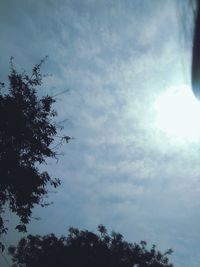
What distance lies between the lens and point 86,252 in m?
36.9

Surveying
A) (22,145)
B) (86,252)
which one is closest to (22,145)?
(22,145)

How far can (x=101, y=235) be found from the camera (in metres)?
38.4

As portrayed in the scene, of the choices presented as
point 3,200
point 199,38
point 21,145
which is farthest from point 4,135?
point 199,38

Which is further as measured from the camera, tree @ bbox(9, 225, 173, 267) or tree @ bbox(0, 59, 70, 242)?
tree @ bbox(9, 225, 173, 267)

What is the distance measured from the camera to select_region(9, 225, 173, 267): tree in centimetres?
3647

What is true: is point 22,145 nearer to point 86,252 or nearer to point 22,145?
point 22,145

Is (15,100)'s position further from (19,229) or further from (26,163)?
(19,229)

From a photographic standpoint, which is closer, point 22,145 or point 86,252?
point 22,145

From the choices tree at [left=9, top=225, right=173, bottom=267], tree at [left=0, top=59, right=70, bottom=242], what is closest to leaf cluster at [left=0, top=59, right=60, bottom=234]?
tree at [left=0, top=59, right=70, bottom=242]

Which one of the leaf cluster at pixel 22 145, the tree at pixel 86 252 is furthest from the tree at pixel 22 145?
the tree at pixel 86 252

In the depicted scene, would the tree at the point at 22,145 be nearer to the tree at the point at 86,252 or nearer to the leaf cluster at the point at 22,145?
the leaf cluster at the point at 22,145

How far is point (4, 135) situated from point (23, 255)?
33270 millimetres

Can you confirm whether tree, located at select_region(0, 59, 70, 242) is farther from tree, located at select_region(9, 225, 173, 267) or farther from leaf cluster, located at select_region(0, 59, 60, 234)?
tree, located at select_region(9, 225, 173, 267)

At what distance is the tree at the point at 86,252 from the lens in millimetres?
36469
